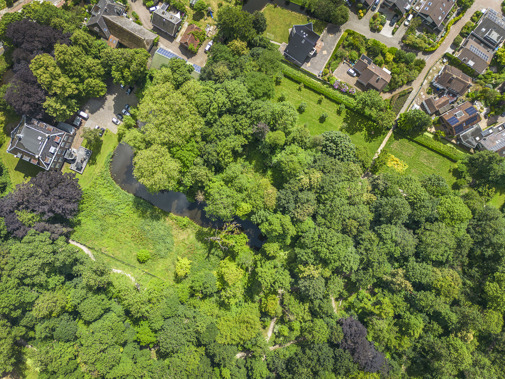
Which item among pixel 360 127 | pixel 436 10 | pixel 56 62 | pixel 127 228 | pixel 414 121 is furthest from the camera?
pixel 360 127

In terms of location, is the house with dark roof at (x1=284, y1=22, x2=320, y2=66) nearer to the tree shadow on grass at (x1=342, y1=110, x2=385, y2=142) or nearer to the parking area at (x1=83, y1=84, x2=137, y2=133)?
the tree shadow on grass at (x1=342, y1=110, x2=385, y2=142)

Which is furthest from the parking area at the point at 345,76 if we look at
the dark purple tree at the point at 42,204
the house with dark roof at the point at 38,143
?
the dark purple tree at the point at 42,204

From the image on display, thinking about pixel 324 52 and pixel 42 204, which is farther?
pixel 324 52

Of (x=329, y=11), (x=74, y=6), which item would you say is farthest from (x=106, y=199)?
(x=329, y=11)

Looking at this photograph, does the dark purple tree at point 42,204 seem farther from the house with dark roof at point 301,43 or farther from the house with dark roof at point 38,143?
the house with dark roof at point 301,43

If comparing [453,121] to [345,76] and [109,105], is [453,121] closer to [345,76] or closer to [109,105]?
[345,76]

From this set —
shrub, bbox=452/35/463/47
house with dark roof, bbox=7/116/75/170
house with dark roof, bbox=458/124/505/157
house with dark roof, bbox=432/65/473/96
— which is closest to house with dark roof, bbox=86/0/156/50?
house with dark roof, bbox=7/116/75/170

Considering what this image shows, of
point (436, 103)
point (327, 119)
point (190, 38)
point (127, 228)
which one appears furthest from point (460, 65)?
point (127, 228)
